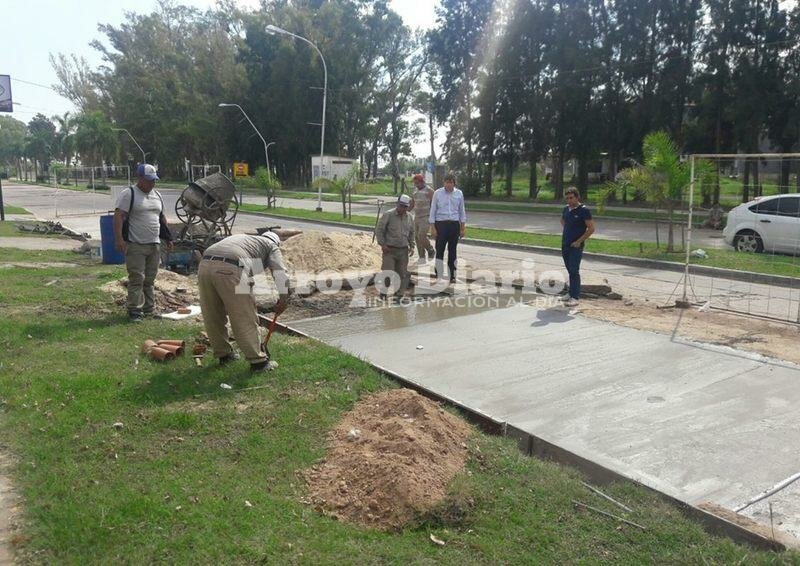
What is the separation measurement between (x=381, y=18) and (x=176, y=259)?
5453cm

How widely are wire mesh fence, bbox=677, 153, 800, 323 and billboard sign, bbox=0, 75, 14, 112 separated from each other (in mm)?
23227

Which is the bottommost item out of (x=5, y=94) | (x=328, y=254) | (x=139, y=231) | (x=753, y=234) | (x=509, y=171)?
(x=328, y=254)

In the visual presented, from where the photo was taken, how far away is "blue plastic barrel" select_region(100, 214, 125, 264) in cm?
1210

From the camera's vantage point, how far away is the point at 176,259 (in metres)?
11.5

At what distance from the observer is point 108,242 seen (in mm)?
12133

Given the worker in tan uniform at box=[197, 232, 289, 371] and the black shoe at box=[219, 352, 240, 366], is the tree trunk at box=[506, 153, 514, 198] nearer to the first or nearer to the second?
the worker in tan uniform at box=[197, 232, 289, 371]

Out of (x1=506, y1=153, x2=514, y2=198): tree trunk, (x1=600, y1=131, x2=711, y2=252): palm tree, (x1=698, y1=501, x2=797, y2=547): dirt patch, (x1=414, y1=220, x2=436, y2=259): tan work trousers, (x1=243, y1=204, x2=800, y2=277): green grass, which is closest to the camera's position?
(x1=698, y1=501, x2=797, y2=547): dirt patch

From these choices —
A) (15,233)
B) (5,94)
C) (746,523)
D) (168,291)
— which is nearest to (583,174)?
(5,94)

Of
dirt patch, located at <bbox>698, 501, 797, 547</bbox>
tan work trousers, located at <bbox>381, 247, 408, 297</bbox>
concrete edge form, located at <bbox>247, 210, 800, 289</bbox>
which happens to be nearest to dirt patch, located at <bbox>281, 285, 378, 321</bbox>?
tan work trousers, located at <bbox>381, 247, 408, 297</bbox>

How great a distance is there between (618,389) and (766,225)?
34.5 feet

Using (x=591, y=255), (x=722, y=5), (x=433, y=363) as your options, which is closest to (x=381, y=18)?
(x=722, y=5)

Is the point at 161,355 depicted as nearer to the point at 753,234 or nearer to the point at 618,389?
the point at 618,389

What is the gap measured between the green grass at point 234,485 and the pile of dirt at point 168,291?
262cm

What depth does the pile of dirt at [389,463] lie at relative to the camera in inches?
132
